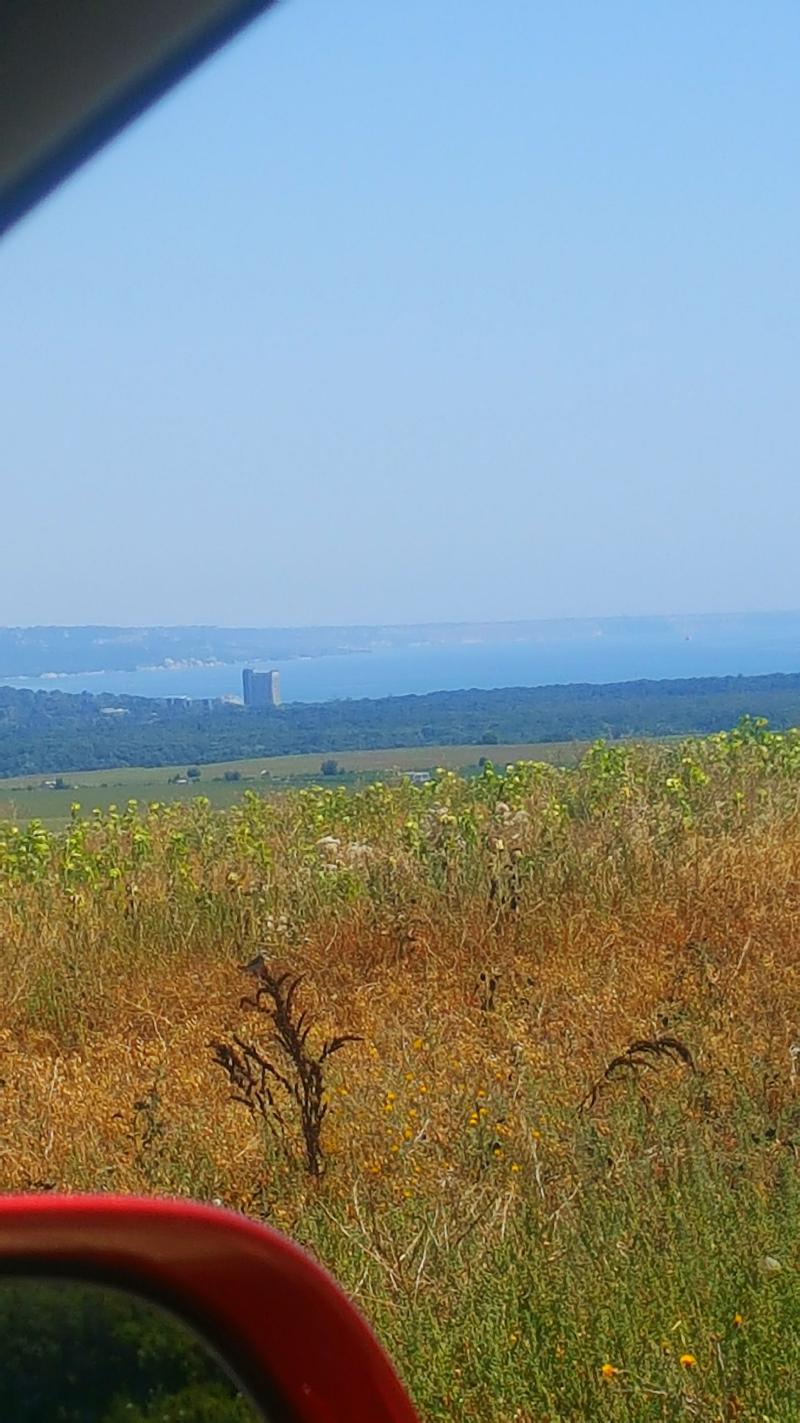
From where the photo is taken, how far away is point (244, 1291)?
0.99 meters

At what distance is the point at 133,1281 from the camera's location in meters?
1.03

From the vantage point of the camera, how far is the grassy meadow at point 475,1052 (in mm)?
3277

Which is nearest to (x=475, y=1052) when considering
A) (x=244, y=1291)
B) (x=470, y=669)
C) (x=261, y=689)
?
(x=244, y=1291)

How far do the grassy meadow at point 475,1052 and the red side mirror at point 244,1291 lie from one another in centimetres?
221

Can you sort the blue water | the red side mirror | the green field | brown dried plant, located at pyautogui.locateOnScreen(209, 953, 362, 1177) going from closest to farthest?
1. the red side mirror
2. brown dried plant, located at pyautogui.locateOnScreen(209, 953, 362, 1177)
3. the green field
4. the blue water

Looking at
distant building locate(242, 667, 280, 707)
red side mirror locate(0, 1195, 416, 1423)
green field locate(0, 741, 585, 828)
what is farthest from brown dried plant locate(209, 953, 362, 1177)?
distant building locate(242, 667, 280, 707)

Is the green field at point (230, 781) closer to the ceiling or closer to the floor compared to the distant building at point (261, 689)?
closer to the floor

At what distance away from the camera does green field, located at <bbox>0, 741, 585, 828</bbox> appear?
10.7 m

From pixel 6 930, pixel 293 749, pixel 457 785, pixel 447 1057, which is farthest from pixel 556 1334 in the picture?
pixel 293 749

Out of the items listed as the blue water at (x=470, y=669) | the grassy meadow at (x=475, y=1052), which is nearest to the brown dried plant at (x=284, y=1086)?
the grassy meadow at (x=475, y=1052)

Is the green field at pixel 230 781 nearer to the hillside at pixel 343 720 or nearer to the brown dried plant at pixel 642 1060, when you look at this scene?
the hillside at pixel 343 720

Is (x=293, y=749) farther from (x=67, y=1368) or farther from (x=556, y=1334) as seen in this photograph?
(x=67, y=1368)

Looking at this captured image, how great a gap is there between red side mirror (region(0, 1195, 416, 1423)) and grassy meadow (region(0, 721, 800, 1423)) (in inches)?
87.1

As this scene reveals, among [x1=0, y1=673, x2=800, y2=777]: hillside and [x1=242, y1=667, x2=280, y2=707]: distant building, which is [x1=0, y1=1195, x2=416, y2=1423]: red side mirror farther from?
[x1=242, y1=667, x2=280, y2=707]: distant building
